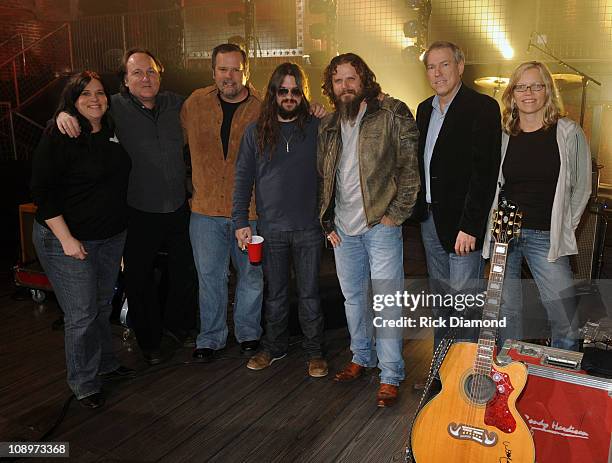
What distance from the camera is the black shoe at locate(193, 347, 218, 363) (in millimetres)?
3453

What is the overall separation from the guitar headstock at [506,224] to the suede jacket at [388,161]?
0.45 m

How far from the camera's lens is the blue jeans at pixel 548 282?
105 inches

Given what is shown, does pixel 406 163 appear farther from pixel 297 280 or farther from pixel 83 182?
pixel 83 182

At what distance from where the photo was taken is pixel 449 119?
271 centimetres

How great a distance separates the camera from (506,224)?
8.20 feet

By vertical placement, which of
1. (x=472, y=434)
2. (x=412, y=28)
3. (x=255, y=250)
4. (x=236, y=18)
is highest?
(x=236, y=18)

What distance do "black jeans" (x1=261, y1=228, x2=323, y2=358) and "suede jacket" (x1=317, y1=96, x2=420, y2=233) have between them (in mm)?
466

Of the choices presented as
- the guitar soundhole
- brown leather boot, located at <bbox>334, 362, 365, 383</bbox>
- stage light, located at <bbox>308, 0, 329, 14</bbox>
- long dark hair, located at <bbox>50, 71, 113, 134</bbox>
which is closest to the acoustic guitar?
the guitar soundhole

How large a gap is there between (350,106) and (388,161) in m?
0.35

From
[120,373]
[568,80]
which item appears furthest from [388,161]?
[568,80]

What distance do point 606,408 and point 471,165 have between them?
1215 mm

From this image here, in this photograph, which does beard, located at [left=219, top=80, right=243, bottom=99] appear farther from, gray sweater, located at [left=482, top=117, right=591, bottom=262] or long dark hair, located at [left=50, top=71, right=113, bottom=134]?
gray sweater, located at [left=482, top=117, right=591, bottom=262]

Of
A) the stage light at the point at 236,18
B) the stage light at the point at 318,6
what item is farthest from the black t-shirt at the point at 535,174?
the stage light at the point at 236,18

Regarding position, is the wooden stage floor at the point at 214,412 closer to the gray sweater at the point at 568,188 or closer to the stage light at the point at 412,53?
the gray sweater at the point at 568,188
